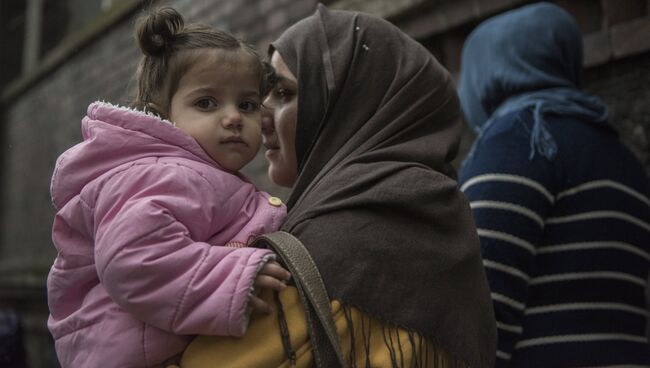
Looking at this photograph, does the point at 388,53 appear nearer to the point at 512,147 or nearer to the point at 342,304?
the point at 512,147

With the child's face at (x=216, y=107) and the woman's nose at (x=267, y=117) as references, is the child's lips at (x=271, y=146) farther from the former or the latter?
the child's face at (x=216, y=107)

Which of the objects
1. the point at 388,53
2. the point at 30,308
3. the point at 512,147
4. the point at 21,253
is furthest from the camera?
the point at 21,253

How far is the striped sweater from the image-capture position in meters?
1.87

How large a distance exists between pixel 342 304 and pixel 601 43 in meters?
1.87

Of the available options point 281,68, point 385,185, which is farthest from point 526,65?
point 385,185

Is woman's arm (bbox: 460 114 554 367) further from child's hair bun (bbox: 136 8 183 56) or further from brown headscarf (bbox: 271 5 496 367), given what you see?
child's hair bun (bbox: 136 8 183 56)

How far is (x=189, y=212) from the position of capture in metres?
1.29

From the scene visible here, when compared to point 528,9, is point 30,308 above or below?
below

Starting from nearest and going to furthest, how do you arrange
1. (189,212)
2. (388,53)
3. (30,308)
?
(189,212), (388,53), (30,308)

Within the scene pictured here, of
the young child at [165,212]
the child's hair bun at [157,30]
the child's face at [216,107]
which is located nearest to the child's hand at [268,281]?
the young child at [165,212]

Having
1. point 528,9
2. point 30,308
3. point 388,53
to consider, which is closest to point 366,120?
point 388,53

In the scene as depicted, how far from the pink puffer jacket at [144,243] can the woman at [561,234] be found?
0.67m

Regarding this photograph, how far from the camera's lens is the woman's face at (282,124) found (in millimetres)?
1855

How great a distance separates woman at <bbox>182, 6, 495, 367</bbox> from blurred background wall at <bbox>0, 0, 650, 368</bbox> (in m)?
0.43
